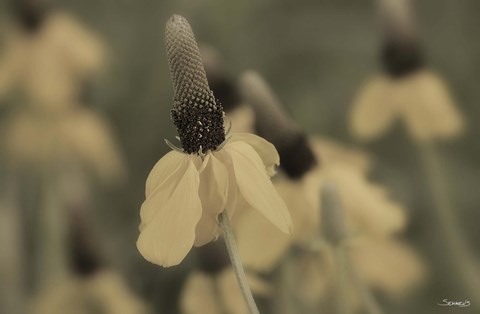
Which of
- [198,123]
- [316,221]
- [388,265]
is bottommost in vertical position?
[388,265]

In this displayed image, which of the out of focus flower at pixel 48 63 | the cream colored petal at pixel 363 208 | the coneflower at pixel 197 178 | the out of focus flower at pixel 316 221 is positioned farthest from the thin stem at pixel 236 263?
the out of focus flower at pixel 48 63

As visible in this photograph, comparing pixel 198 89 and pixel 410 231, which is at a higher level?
pixel 198 89

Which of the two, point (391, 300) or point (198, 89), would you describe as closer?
point (198, 89)

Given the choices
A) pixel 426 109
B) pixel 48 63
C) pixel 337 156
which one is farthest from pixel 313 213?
pixel 48 63

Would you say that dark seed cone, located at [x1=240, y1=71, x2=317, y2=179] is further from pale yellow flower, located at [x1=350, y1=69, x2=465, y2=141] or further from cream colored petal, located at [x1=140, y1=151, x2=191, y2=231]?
pale yellow flower, located at [x1=350, y1=69, x2=465, y2=141]

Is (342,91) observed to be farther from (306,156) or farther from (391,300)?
(306,156)

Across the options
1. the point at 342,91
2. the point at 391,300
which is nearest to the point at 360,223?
the point at 391,300

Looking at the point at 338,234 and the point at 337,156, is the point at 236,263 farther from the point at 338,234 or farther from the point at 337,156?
the point at 337,156
